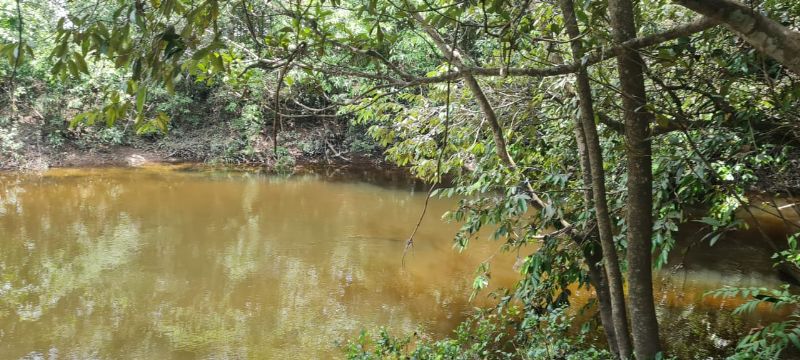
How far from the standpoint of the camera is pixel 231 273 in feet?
18.2

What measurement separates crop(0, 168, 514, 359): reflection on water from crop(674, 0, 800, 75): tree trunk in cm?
335

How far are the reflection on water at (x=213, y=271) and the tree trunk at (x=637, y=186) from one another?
2542mm

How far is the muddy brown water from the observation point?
13.7 ft

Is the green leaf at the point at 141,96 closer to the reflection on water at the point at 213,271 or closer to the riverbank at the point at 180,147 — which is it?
the reflection on water at the point at 213,271

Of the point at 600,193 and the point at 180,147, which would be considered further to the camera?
the point at 180,147

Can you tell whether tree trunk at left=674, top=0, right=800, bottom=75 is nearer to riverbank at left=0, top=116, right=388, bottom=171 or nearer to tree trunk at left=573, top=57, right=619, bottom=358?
tree trunk at left=573, top=57, right=619, bottom=358

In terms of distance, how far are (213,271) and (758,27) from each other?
5.32 metres

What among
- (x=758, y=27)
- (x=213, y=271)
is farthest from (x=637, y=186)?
(x=213, y=271)

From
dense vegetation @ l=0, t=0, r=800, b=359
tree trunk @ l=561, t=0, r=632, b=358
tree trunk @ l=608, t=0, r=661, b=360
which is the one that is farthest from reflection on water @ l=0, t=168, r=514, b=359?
tree trunk @ l=608, t=0, r=661, b=360

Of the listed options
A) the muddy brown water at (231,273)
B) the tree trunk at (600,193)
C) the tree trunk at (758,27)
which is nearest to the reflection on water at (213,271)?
the muddy brown water at (231,273)

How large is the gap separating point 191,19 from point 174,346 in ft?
11.5

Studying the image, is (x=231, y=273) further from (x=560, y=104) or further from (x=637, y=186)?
(x=637, y=186)

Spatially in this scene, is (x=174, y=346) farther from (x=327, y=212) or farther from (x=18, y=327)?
(x=327, y=212)

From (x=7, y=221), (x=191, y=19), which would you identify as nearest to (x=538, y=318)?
(x=191, y=19)
